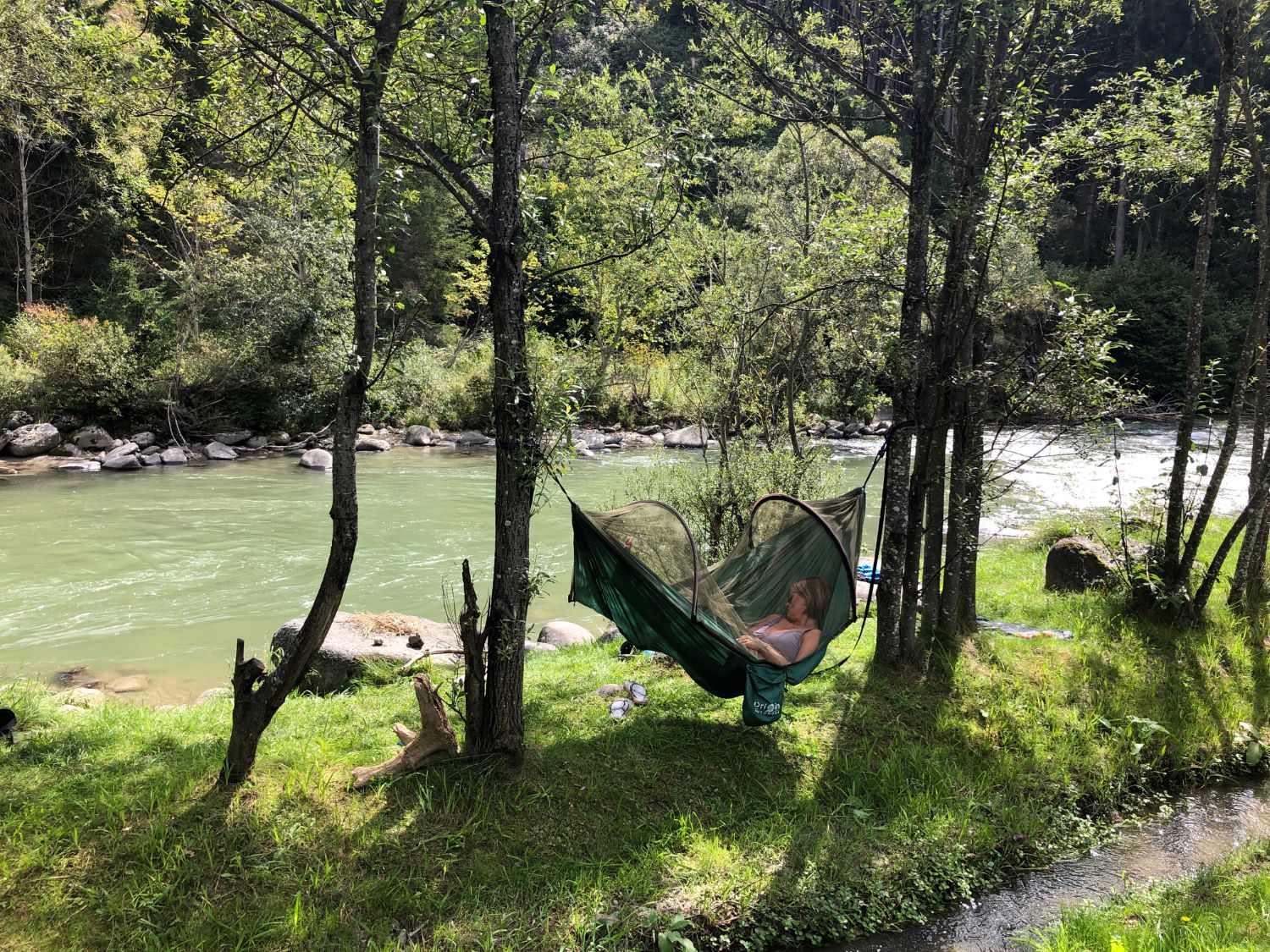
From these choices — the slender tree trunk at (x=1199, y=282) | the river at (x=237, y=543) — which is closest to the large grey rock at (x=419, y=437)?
the river at (x=237, y=543)

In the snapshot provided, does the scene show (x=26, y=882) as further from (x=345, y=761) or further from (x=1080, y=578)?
(x=1080, y=578)

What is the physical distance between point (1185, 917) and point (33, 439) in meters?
15.4

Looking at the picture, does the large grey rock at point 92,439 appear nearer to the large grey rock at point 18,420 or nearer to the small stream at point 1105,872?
the large grey rock at point 18,420

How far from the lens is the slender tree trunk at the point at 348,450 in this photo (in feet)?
7.87

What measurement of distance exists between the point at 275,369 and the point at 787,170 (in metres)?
11.0

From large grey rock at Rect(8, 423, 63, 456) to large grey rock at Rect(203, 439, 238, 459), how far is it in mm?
2256

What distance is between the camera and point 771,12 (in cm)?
360

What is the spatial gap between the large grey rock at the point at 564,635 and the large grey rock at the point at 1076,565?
3493 millimetres

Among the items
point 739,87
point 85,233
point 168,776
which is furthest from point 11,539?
point 85,233

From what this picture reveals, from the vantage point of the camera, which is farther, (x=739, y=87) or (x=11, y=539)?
(x=11, y=539)

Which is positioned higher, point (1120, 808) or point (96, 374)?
point (96, 374)

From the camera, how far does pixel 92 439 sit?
1283cm

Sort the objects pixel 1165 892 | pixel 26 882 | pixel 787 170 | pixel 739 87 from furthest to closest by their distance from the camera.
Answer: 1. pixel 787 170
2. pixel 739 87
3. pixel 1165 892
4. pixel 26 882

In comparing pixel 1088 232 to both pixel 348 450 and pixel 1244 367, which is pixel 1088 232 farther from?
pixel 348 450
